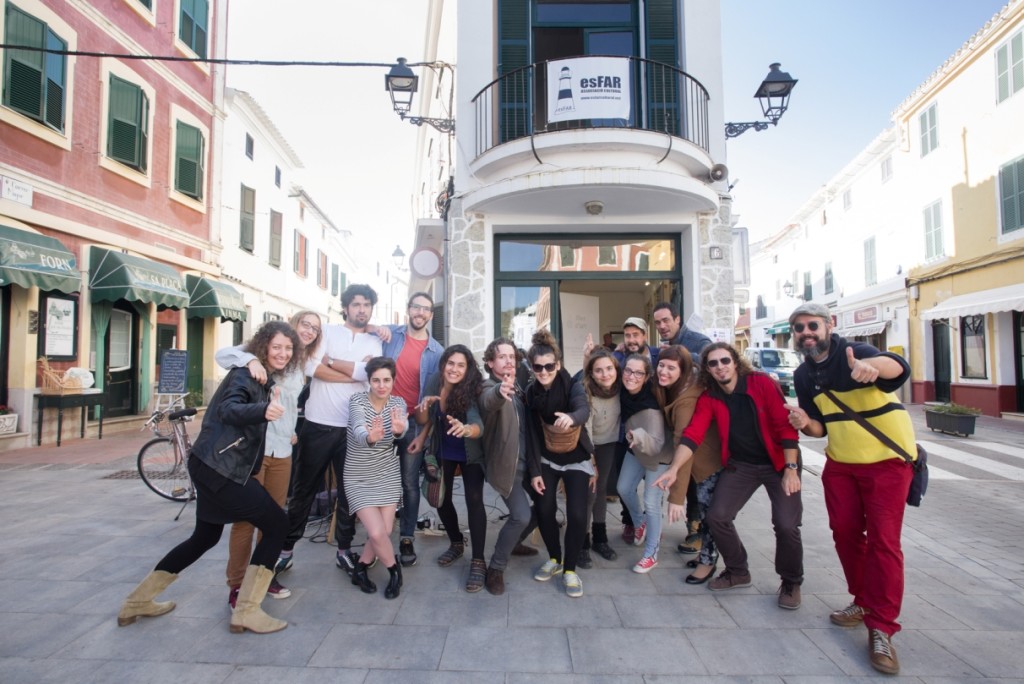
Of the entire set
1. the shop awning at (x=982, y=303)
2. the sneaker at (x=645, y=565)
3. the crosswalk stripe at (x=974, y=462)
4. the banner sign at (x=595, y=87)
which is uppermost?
the banner sign at (x=595, y=87)

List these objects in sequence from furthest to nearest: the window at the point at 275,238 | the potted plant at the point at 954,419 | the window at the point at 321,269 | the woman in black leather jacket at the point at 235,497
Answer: the window at the point at 321,269 → the window at the point at 275,238 → the potted plant at the point at 954,419 → the woman in black leather jacket at the point at 235,497

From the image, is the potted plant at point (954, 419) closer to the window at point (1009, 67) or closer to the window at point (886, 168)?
the window at point (1009, 67)

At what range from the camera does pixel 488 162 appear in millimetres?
6594

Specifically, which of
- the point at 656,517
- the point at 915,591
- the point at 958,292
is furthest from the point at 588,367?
the point at 958,292

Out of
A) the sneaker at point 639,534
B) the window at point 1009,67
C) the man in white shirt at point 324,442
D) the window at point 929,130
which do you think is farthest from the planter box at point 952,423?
the man in white shirt at point 324,442

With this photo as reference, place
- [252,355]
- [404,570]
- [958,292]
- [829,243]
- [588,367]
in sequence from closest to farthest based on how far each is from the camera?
[252,355], [404,570], [588,367], [958,292], [829,243]

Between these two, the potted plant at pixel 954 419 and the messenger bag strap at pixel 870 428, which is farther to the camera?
the potted plant at pixel 954 419

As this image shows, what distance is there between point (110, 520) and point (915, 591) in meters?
6.31

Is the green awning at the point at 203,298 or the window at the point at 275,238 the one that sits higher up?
the window at the point at 275,238

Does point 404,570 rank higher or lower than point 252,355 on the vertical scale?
lower

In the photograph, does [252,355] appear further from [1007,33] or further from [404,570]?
[1007,33]

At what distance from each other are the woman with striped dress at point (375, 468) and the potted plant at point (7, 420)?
Answer: 7.97 meters

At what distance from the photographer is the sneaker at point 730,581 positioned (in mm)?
3307

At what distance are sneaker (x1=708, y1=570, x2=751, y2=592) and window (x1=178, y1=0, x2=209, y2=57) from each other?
14.6 m
